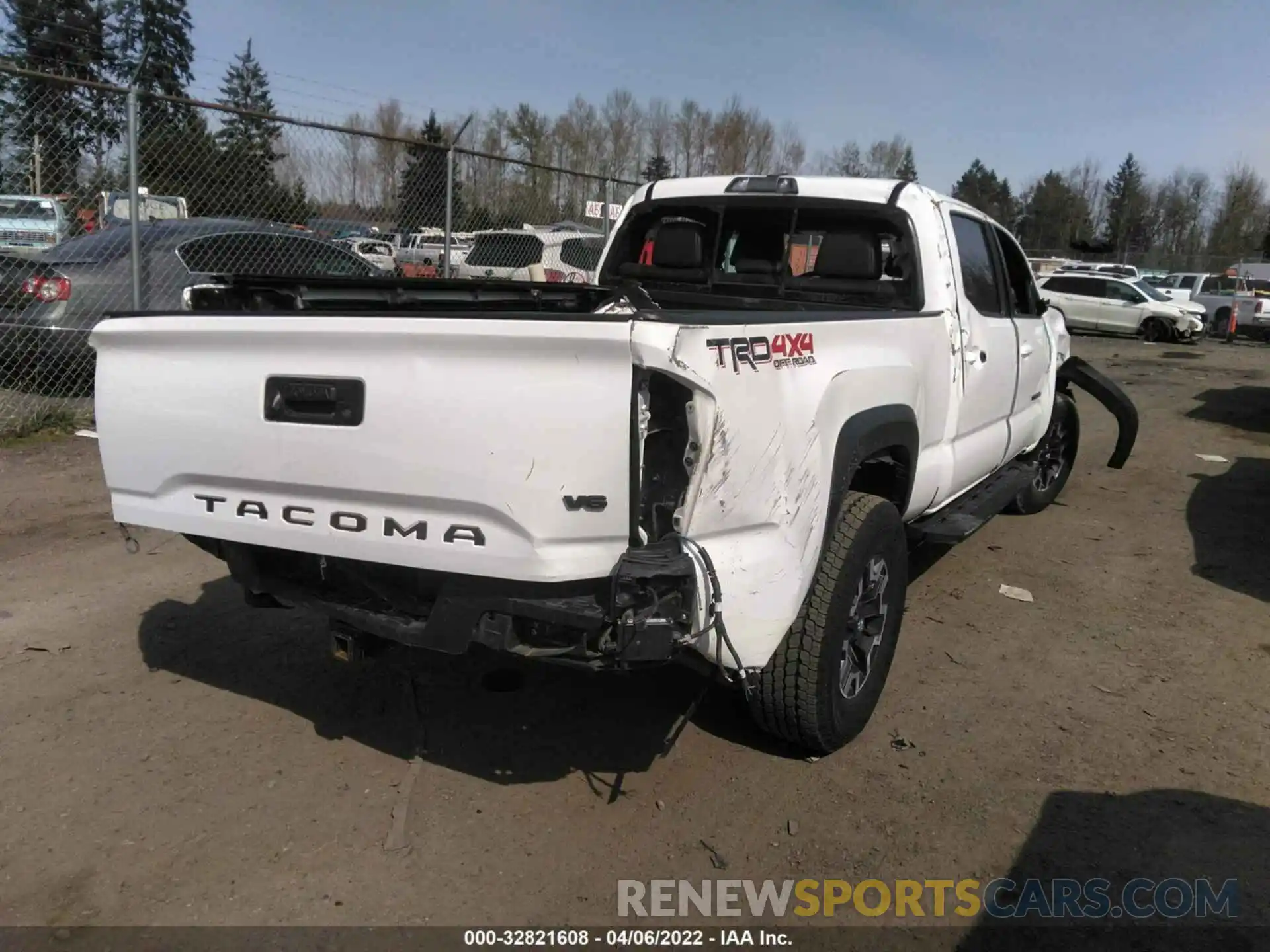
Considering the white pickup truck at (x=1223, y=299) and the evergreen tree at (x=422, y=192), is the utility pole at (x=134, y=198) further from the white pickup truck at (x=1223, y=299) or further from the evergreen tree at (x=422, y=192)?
the white pickup truck at (x=1223, y=299)

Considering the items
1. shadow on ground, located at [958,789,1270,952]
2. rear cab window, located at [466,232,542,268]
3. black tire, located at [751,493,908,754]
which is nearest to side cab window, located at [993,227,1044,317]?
black tire, located at [751,493,908,754]

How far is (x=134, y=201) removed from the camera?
22.8ft

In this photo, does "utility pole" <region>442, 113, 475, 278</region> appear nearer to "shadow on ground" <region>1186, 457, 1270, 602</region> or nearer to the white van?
the white van

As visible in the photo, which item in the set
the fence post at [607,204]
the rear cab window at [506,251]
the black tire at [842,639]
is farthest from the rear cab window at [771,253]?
the rear cab window at [506,251]

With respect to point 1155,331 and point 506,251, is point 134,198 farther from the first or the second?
point 1155,331

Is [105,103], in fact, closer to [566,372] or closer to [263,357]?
[263,357]

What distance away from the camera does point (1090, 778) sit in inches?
137

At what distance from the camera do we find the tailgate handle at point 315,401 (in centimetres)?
264

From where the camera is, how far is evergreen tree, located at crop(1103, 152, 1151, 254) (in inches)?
3012

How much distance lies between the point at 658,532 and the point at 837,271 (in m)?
2.31

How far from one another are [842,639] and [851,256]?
192 cm

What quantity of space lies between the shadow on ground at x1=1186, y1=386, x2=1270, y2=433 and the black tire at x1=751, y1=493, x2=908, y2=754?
967 centimetres

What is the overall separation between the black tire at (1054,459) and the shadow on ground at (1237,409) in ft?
17.7

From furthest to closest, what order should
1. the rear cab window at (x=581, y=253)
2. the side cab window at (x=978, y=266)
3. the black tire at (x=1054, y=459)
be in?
the rear cab window at (x=581, y=253)
the black tire at (x=1054, y=459)
the side cab window at (x=978, y=266)
